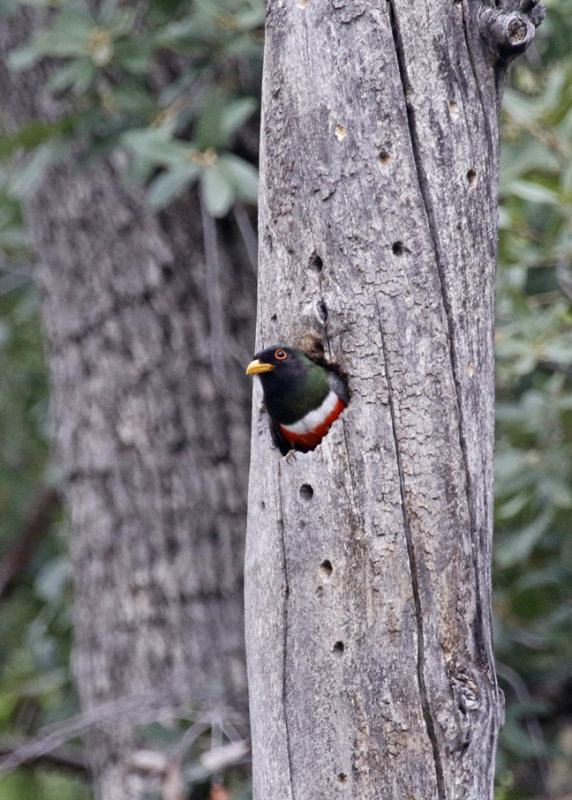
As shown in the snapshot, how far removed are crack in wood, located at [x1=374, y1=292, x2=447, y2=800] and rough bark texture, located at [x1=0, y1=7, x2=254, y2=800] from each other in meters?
2.01

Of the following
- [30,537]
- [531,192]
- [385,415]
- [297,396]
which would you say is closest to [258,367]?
[297,396]

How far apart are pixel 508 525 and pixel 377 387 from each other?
2.91m

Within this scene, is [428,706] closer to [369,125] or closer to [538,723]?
[369,125]

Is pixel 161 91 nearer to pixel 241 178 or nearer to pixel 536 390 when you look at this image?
pixel 241 178

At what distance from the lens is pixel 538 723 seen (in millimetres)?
4855

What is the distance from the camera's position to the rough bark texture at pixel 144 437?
440cm

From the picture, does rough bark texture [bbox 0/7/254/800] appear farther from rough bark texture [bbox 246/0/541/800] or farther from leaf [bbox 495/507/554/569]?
rough bark texture [bbox 246/0/541/800]

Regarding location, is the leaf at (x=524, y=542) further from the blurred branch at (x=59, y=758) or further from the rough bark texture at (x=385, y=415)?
the blurred branch at (x=59, y=758)

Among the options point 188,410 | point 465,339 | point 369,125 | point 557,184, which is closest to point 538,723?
point 188,410

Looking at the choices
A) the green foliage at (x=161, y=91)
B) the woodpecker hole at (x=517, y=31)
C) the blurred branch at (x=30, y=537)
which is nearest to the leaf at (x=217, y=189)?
the green foliage at (x=161, y=91)

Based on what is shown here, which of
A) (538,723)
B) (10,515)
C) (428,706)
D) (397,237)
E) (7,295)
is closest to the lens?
(428,706)

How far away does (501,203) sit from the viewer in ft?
14.5

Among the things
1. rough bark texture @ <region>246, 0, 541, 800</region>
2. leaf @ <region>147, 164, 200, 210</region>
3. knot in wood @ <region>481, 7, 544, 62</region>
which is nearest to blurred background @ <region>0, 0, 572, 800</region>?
leaf @ <region>147, 164, 200, 210</region>

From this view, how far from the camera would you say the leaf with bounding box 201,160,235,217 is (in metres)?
3.66
